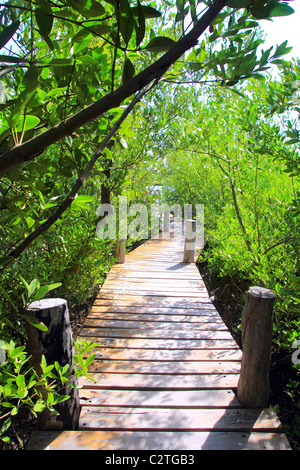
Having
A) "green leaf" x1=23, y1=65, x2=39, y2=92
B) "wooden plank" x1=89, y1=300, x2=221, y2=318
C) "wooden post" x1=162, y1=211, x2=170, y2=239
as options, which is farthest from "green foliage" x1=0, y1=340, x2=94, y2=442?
"wooden post" x1=162, y1=211, x2=170, y2=239

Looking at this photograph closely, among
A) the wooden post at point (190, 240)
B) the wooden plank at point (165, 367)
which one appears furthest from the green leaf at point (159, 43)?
the wooden post at point (190, 240)

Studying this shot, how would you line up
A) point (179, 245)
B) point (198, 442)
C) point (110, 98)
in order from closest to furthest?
point (110, 98) → point (198, 442) → point (179, 245)

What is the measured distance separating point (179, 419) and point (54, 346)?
3.08 feet

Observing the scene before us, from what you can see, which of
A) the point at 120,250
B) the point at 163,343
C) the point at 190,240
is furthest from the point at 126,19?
the point at 190,240

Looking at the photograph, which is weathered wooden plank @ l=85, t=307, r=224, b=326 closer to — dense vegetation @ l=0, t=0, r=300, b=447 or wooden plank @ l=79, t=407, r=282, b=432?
dense vegetation @ l=0, t=0, r=300, b=447

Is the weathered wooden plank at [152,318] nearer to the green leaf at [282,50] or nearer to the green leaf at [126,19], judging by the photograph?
the green leaf at [282,50]

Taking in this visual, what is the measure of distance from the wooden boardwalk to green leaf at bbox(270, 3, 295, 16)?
57.1 inches

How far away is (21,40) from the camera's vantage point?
86.0 inches

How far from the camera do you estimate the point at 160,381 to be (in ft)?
8.00

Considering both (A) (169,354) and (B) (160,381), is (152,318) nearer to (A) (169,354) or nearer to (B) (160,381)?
(A) (169,354)

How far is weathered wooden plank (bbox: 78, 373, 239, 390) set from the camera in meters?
2.36
